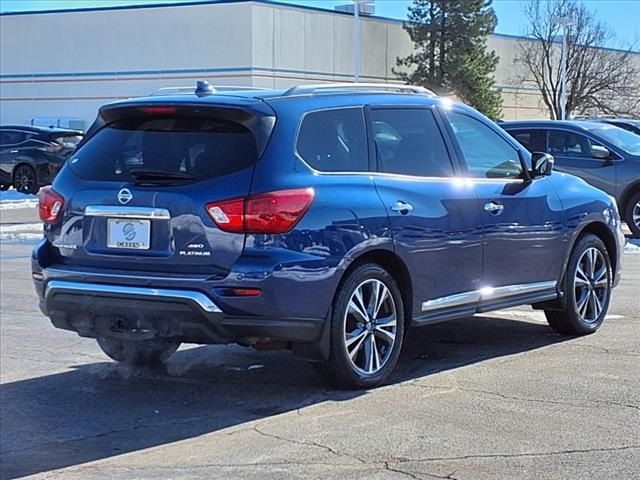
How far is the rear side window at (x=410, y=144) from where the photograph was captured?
22.1 feet

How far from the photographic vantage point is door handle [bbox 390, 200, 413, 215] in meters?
6.50

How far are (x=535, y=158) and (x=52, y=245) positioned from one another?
3618 millimetres

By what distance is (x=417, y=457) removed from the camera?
202 inches

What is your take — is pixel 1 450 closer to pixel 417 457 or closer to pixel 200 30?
pixel 417 457

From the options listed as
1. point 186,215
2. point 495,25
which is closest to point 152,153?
point 186,215

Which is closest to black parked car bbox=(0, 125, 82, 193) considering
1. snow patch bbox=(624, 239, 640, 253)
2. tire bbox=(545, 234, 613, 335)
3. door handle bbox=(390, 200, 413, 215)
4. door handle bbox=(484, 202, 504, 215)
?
snow patch bbox=(624, 239, 640, 253)

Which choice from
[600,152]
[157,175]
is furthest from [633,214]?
[157,175]

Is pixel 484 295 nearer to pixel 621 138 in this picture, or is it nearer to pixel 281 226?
pixel 281 226

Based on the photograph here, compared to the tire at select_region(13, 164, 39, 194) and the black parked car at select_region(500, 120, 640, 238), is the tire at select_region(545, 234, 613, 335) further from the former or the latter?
the tire at select_region(13, 164, 39, 194)

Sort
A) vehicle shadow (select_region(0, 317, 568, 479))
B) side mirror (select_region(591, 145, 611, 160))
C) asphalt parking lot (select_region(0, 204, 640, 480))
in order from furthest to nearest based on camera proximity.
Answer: side mirror (select_region(591, 145, 611, 160)) → vehicle shadow (select_region(0, 317, 568, 479)) → asphalt parking lot (select_region(0, 204, 640, 480))

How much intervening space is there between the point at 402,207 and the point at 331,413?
56.1 inches

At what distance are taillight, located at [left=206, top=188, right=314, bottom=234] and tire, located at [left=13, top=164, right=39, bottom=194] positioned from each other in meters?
20.9

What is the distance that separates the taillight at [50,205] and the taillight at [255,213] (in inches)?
45.3

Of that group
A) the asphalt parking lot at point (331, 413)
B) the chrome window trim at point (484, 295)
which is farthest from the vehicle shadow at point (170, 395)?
the chrome window trim at point (484, 295)
